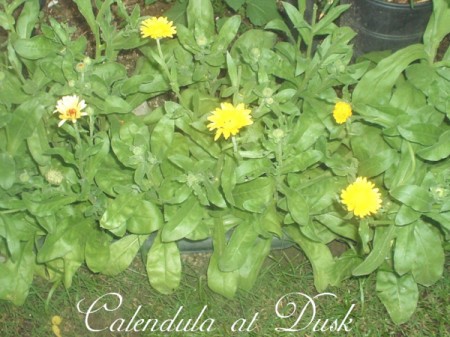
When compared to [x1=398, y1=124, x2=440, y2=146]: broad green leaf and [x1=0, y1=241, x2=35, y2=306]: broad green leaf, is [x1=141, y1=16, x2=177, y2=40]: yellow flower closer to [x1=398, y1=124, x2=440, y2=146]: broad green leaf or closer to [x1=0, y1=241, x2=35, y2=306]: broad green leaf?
[x1=398, y1=124, x2=440, y2=146]: broad green leaf

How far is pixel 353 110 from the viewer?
2.47 m

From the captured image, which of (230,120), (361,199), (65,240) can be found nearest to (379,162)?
(361,199)

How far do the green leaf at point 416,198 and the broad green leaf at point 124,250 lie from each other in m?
1.04

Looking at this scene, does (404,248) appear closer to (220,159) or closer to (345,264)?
(345,264)

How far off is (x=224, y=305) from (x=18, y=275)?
84 centimetres

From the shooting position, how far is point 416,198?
2270mm

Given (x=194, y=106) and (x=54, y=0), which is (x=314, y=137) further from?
(x=54, y=0)

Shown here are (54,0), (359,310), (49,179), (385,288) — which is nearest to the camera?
(49,179)

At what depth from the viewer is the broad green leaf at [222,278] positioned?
2684 mm

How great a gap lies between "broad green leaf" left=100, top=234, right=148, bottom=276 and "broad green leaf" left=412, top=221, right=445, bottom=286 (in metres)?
1.04

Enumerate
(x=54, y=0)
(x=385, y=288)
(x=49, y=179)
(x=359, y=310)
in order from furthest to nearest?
(x=54, y=0), (x=359, y=310), (x=385, y=288), (x=49, y=179)

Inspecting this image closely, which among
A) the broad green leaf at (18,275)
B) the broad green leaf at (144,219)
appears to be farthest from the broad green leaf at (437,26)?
the broad green leaf at (18,275)

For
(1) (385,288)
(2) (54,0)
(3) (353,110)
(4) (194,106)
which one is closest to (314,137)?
(3) (353,110)

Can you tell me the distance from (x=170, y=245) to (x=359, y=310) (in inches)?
32.6
